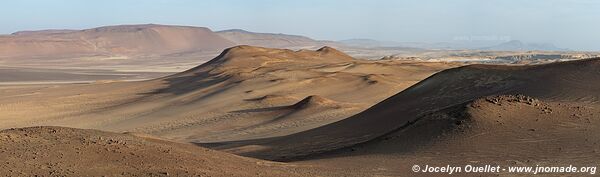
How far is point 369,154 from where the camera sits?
13.1 m

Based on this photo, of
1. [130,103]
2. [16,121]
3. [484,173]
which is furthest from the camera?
[130,103]

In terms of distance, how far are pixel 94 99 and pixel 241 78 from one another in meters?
8.62

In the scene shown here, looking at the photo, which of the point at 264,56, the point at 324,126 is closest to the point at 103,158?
the point at 324,126

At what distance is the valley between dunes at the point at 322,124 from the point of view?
36.1 ft

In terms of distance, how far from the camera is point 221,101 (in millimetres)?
32375

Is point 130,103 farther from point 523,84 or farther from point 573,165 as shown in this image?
point 573,165

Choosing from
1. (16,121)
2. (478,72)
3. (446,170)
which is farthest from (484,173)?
(16,121)

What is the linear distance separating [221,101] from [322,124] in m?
10.2

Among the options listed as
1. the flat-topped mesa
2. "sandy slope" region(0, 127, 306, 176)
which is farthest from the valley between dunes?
the flat-topped mesa

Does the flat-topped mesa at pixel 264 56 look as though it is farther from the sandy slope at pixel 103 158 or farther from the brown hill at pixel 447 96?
the sandy slope at pixel 103 158

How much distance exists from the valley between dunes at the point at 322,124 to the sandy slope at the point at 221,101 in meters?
0.10

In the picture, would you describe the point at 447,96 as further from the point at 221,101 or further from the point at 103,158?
the point at 221,101

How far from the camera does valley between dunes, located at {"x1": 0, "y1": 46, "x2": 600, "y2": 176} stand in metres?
11.0

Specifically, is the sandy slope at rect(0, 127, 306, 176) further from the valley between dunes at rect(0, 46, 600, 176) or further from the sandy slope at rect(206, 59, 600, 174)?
the sandy slope at rect(206, 59, 600, 174)
